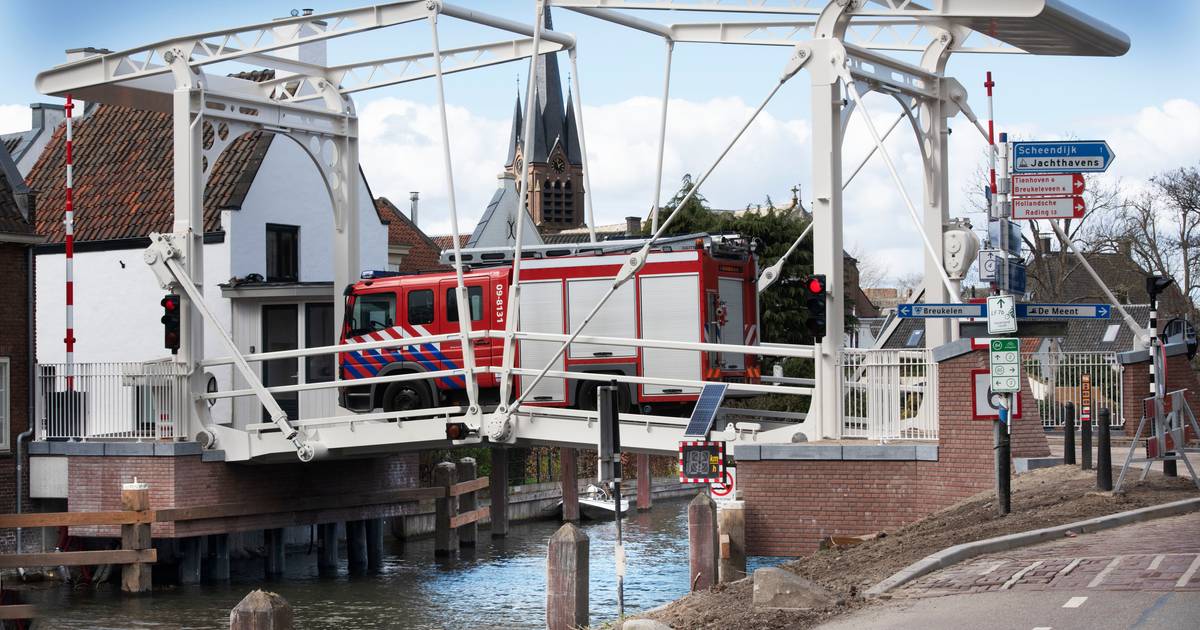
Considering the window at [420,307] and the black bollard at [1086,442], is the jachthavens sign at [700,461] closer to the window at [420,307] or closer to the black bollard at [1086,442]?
the black bollard at [1086,442]

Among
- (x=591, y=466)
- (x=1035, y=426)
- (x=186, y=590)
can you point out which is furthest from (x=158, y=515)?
(x=591, y=466)

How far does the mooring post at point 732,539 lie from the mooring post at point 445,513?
14604 mm

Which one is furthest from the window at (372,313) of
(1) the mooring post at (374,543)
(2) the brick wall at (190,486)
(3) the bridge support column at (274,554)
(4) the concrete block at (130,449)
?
(1) the mooring post at (374,543)

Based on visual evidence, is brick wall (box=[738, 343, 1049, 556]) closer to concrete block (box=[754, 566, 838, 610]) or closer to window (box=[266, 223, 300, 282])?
concrete block (box=[754, 566, 838, 610])

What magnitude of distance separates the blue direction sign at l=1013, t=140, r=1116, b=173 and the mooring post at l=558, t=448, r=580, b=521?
78.4 ft

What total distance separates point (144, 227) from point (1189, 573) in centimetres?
2953

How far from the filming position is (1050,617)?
10.3 metres

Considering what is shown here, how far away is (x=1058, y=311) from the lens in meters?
15.8

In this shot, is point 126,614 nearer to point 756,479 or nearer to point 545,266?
point 545,266

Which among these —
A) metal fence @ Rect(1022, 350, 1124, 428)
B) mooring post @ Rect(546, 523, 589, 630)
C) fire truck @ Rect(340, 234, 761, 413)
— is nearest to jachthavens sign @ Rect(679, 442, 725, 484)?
mooring post @ Rect(546, 523, 589, 630)

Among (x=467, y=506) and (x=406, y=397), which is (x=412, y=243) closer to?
(x=467, y=506)

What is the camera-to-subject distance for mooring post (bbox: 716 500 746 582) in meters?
18.2

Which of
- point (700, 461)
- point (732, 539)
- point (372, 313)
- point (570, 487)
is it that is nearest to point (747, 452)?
point (732, 539)

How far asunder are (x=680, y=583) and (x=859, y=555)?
11.7 m
